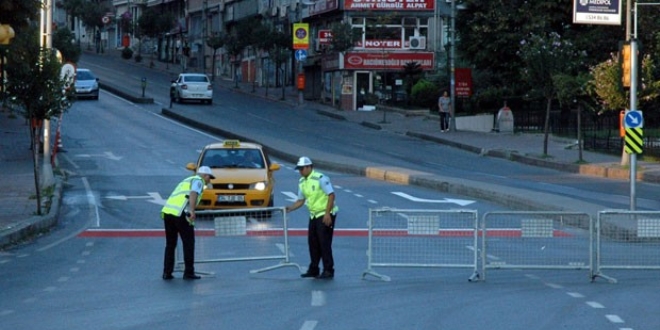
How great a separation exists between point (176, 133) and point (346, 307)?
3982cm

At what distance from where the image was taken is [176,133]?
176ft

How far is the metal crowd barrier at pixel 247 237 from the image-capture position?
17953mm

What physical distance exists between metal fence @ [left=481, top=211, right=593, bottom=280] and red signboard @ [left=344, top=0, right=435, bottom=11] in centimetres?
5737

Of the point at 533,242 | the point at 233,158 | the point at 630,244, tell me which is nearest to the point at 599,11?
the point at 233,158

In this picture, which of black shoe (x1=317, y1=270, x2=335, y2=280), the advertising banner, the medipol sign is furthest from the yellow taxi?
the advertising banner

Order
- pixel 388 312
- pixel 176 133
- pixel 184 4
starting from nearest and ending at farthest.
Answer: pixel 388 312
pixel 176 133
pixel 184 4

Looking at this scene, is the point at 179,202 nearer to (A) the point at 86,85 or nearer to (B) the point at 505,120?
(B) the point at 505,120

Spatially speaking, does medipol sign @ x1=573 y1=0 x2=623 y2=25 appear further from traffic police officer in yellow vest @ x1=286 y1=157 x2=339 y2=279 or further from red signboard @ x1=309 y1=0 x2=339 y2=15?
red signboard @ x1=309 y1=0 x2=339 y2=15

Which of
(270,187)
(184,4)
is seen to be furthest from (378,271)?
(184,4)

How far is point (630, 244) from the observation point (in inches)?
703

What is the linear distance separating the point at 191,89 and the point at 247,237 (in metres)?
53.0

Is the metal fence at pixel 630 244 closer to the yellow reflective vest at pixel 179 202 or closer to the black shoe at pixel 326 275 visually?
the black shoe at pixel 326 275

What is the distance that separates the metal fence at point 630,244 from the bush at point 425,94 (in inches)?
2050

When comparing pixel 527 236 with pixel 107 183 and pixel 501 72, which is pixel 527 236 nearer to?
pixel 107 183
